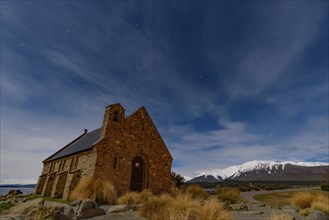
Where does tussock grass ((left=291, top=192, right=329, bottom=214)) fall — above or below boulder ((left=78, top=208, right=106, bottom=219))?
above

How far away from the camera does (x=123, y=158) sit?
18047mm

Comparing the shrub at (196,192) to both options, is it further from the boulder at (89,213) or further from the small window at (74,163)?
the small window at (74,163)

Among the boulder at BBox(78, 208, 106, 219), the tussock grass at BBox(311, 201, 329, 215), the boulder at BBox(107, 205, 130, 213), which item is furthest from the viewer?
the tussock grass at BBox(311, 201, 329, 215)

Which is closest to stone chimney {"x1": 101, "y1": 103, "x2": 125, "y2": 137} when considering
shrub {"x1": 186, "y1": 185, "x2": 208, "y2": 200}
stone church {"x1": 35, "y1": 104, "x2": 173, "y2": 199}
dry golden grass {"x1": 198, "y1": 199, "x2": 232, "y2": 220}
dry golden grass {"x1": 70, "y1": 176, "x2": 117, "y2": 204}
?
stone church {"x1": 35, "y1": 104, "x2": 173, "y2": 199}

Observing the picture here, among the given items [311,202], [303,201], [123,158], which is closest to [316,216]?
[311,202]

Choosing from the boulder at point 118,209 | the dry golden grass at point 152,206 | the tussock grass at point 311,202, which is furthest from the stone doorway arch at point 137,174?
the tussock grass at point 311,202

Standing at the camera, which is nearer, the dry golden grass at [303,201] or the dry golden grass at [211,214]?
the dry golden grass at [211,214]

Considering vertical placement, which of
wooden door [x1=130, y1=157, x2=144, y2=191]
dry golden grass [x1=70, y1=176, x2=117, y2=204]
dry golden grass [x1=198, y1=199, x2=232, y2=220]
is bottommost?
dry golden grass [x1=198, y1=199, x2=232, y2=220]

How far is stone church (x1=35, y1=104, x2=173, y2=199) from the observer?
16953 mm

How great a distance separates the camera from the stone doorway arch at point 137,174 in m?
18.6

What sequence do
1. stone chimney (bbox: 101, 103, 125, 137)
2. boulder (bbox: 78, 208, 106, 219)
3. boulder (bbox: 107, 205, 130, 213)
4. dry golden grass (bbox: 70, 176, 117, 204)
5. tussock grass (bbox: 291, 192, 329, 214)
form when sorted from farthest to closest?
stone chimney (bbox: 101, 103, 125, 137)
dry golden grass (bbox: 70, 176, 117, 204)
tussock grass (bbox: 291, 192, 329, 214)
boulder (bbox: 107, 205, 130, 213)
boulder (bbox: 78, 208, 106, 219)

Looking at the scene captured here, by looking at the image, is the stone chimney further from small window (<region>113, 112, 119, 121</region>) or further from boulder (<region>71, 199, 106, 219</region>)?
boulder (<region>71, 199, 106, 219</region>)

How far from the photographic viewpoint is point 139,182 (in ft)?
62.4

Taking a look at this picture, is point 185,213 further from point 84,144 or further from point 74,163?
point 84,144
